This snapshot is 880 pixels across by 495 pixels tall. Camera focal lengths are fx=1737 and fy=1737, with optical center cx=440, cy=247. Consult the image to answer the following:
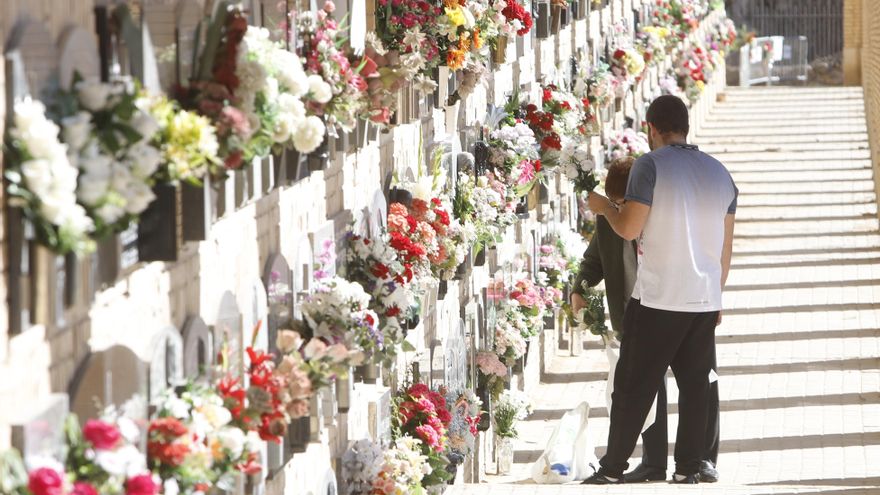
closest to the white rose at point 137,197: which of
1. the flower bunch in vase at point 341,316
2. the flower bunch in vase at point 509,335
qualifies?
the flower bunch in vase at point 341,316

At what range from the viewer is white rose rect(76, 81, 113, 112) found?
3082mm

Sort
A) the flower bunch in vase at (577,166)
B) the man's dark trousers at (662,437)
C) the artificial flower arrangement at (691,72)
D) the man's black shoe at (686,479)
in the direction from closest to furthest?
the man's black shoe at (686,479), the man's dark trousers at (662,437), the flower bunch in vase at (577,166), the artificial flower arrangement at (691,72)

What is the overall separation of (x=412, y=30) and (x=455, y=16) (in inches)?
19.4

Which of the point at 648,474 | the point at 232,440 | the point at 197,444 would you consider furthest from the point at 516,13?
the point at 197,444

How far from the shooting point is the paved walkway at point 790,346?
857cm

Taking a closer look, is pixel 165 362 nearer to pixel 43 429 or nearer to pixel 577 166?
pixel 43 429

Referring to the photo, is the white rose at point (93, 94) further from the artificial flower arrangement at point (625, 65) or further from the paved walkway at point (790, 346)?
the artificial flower arrangement at point (625, 65)

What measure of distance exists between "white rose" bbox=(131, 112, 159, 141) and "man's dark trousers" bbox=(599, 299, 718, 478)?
4011 millimetres

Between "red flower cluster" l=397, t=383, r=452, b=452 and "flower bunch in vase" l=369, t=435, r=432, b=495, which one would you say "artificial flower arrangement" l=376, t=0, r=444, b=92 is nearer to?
"red flower cluster" l=397, t=383, r=452, b=452

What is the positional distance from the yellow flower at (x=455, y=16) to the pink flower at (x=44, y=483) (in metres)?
4.23

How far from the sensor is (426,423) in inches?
263

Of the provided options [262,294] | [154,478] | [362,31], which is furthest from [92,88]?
[362,31]

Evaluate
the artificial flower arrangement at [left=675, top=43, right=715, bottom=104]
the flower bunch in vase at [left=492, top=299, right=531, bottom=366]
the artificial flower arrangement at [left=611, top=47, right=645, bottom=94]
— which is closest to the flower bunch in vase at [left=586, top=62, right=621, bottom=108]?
the artificial flower arrangement at [left=611, top=47, right=645, bottom=94]

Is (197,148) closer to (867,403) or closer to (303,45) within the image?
(303,45)
